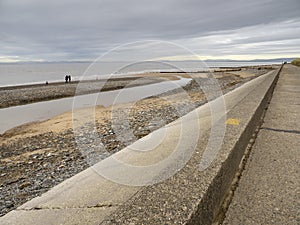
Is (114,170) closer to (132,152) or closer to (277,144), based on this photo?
(132,152)

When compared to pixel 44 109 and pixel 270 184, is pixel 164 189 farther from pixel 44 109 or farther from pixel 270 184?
pixel 44 109

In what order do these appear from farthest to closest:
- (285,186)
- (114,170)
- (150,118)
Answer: (150,118), (114,170), (285,186)

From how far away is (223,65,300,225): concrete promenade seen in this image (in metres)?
2.40

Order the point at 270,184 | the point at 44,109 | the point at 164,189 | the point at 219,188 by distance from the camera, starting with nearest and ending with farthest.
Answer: the point at 164,189 < the point at 219,188 < the point at 270,184 < the point at 44,109

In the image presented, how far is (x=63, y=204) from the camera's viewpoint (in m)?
3.13

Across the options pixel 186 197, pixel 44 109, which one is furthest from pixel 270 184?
pixel 44 109

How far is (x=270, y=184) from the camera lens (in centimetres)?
300

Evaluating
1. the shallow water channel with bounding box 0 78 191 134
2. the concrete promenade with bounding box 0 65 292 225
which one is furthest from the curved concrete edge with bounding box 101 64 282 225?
the shallow water channel with bounding box 0 78 191 134

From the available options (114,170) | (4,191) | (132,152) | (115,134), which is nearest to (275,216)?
(114,170)

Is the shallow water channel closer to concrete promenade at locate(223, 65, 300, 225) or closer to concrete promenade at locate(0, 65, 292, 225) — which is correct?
concrete promenade at locate(0, 65, 292, 225)

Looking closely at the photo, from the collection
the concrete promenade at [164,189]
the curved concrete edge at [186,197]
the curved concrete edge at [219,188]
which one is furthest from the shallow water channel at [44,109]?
the curved concrete edge at [186,197]

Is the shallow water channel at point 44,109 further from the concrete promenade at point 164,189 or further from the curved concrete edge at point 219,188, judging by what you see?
the curved concrete edge at point 219,188

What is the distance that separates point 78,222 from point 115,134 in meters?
5.60

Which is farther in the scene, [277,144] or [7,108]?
[7,108]
